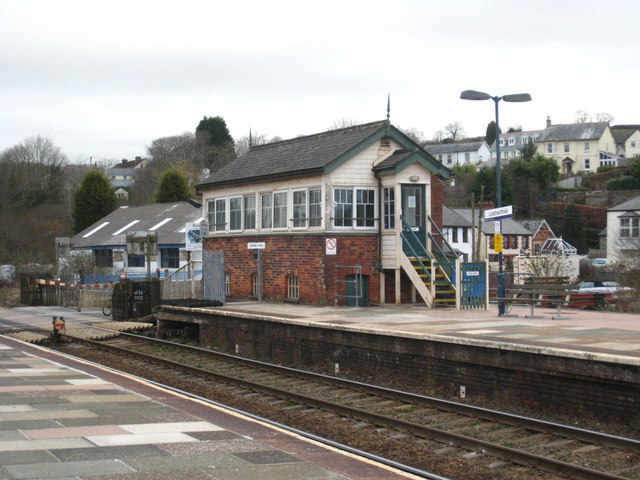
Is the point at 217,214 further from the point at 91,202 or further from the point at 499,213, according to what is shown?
the point at 91,202

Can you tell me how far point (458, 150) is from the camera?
131 m

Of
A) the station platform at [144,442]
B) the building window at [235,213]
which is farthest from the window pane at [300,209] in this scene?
the station platform at [144,442]

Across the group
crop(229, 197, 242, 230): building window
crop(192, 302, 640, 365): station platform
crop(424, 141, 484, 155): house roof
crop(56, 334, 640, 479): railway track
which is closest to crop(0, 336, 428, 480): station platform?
crop(56, 334, 640, 479): railway track

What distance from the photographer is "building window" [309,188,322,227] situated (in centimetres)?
2308

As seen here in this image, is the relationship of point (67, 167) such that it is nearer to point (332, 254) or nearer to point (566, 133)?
point (566, 133)

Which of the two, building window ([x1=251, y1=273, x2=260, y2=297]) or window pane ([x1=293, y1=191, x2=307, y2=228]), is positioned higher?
window pane ([x1=293, y1=191, x2=307, y2=228])

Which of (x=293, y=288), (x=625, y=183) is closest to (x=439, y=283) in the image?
(x=293, y=288)

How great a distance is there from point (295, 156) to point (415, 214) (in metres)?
4.49

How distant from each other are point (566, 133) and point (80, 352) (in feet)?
347

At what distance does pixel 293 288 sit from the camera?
79.3ft

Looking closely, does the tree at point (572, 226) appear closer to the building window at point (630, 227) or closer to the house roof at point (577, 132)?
the building window at point (630, 227)

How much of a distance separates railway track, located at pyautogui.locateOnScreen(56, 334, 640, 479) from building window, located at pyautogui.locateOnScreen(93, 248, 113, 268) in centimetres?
4348

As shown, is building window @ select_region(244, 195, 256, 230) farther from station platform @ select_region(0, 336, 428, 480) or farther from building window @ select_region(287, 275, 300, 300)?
station platform @ select_region(0, 336, 428, 480)

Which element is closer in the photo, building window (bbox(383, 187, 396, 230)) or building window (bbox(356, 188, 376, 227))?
building window (bbox(383, 187, 396, 230))
